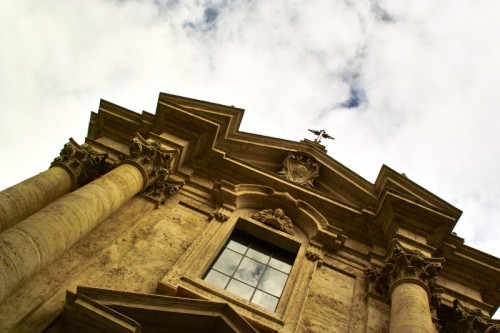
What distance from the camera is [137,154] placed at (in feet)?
35.0

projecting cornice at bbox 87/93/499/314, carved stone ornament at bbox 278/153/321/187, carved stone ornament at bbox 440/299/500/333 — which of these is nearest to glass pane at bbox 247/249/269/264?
projecting cornice at bbox 87/93/499/314

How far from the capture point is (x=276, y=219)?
11.0 m

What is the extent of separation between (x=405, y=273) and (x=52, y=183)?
25.3 feet

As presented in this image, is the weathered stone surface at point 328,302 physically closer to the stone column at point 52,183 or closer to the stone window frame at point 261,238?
the stone window frame at point 261,238

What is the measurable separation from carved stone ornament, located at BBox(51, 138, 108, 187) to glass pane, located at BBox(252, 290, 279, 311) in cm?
493

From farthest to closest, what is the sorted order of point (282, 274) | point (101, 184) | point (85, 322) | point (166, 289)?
point (282, 274) < point (101, 184) < point (166, 289) < point (85, 322)

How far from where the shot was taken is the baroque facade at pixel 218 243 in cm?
718

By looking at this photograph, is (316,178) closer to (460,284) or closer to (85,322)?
(460,284)

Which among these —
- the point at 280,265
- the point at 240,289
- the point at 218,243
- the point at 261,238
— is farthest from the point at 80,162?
the point at 280,265

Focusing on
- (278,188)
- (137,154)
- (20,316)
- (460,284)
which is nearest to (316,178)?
(278,188)

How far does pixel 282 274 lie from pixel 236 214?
1970 mm

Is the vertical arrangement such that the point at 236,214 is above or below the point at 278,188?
below

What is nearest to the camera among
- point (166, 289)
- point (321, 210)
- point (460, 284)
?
point (166, 289)

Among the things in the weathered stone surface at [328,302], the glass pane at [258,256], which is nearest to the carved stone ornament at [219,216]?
the glass pane at [258,256]
